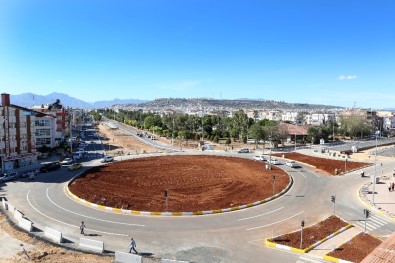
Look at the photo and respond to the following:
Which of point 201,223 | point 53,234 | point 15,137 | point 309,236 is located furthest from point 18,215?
point 15,137

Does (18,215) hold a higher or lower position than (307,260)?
higher

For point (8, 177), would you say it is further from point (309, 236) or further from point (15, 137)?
point (309, 236)

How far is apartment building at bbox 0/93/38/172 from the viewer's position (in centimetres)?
5638

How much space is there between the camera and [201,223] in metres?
29.7

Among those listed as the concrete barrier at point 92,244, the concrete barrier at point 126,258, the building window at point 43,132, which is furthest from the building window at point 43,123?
the concrete barrier at point 126,258

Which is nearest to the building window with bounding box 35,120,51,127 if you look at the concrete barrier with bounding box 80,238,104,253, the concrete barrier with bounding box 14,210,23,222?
the concrete barrier with bounding box 14,210,23,222

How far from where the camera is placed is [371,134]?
114562mm

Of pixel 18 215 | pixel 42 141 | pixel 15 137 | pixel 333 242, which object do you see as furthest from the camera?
pixel 42 141

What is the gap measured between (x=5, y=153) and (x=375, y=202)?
56.5 meters

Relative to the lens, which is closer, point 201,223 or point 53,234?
point 53,234

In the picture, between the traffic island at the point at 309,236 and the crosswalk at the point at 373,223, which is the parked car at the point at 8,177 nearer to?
the traffic island at the point at 309,236

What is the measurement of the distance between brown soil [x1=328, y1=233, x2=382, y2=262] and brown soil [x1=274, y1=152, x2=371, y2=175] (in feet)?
87.4

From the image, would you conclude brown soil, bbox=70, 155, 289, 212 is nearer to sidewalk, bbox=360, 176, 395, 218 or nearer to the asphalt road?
the asphalt road

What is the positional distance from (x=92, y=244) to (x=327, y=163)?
47.4 meters
